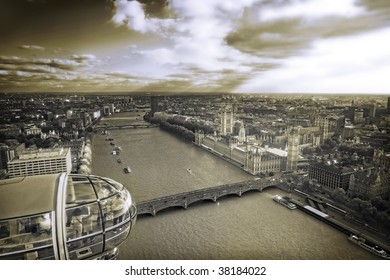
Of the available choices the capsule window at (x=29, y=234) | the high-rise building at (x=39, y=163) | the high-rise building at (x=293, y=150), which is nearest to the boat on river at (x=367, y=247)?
the high-rise building at (x=293, y=150)

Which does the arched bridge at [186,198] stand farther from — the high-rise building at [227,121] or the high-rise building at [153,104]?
the high-rise building at [153,104]

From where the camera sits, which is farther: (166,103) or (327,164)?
(327,164)

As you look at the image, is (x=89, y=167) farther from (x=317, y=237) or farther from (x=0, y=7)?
(x=317, y=237)

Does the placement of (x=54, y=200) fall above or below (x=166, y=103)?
below

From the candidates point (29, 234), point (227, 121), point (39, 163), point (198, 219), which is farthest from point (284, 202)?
point (29, 234)

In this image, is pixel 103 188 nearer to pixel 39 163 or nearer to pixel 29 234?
pixel 29 234

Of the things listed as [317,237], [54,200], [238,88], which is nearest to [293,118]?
[238,88]

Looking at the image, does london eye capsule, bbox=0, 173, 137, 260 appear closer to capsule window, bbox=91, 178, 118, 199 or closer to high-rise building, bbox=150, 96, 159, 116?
capsule window, bbox=91, 178, 118, 199
